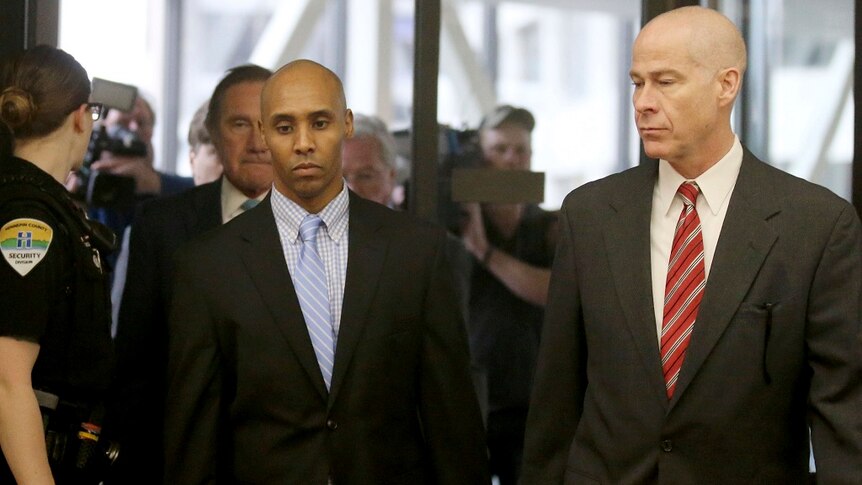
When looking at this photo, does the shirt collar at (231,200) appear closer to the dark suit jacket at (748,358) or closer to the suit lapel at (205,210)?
the suit lapel at (205,210)

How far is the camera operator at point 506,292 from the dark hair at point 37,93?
1.76 meters

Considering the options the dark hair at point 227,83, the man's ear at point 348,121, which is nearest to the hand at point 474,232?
the dark hair at point 227,83

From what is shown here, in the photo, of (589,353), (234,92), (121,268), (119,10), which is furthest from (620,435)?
(119,10)

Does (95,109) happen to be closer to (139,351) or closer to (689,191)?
(139,351)

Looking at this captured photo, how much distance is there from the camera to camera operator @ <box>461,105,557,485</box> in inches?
168

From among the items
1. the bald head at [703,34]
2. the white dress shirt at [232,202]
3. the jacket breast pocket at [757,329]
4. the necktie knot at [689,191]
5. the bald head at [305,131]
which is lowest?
the jacket breast pocket at [757,329]

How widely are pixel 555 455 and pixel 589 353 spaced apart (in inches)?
8.7

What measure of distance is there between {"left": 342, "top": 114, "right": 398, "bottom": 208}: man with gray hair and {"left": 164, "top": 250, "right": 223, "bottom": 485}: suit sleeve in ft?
4.90

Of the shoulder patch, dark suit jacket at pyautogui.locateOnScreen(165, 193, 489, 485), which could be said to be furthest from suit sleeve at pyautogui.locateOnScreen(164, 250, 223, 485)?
the shoulder patch

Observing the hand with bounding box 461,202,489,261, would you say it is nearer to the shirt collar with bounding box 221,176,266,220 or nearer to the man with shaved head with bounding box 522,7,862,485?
the shirt collar with bounding box 221,176,266,220

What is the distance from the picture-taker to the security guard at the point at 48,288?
2.51 meters

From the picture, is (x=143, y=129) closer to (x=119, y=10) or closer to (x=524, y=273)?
(x=119, y=10)

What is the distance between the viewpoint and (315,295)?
2.75 metres

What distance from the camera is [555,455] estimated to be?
260 cm
